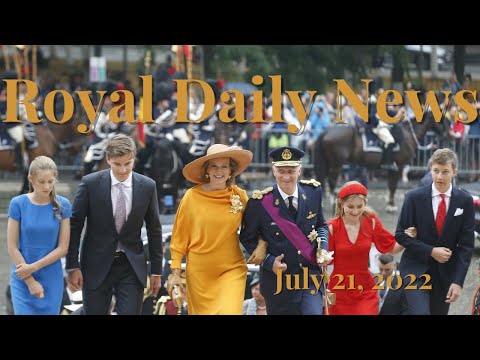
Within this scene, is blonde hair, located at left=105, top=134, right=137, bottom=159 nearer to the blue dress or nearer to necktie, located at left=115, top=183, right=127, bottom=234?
necktie, located at left=115, top=183, right=127, bottom=234

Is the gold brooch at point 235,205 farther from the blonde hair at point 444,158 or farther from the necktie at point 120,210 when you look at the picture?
the blonde hair at point 444,158

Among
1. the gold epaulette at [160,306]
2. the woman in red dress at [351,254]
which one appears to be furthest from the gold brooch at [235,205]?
the gold epaulette at [160,306]

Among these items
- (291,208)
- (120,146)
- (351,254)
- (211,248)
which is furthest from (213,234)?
(351,254)

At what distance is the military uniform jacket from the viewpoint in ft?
24.8

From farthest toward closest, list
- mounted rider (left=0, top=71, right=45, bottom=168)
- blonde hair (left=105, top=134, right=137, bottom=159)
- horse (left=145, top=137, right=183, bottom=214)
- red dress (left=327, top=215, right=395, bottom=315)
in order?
mounted rider (left=0, top=71, right=45, bottom=168) → horse (left=145, top=137, right=183, bottom=214) → red dress (left=327, top=215, right=395, bottom=315) → blonde hair (left=105, top=134, right=137, bottom=159)

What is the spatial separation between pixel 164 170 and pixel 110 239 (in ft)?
32.2

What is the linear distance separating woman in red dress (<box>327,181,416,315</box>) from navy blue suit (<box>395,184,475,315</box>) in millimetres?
278

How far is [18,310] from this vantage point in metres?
7.64

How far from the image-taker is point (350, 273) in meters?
7.82

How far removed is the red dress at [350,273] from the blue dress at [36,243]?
1715 millimetres

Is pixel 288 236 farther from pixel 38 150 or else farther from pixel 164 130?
pixel 38 150

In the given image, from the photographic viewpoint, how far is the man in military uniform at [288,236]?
7.56 metres

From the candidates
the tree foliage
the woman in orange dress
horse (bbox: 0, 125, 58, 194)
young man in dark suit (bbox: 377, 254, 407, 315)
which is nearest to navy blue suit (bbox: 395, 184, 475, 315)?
young man in dark suit (bbox: 377, 254, 407, 315)

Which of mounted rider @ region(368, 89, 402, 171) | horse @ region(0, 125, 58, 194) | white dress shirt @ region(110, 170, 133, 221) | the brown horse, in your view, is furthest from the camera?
the brown horse
